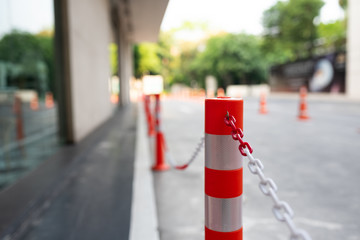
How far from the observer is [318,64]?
93.5 feet

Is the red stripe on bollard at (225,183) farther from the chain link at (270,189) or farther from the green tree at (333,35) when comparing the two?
the green tree at (333,35)

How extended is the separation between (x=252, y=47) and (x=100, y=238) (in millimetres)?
43310

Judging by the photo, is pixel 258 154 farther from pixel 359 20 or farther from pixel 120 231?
pixel 359 20

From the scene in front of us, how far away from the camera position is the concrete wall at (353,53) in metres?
24.3

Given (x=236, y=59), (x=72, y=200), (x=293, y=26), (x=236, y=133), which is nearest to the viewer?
(x=236, y=133)

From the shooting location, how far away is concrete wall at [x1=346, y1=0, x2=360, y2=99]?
2428cm

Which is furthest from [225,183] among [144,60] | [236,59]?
[144,60]

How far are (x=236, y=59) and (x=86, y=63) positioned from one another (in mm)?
36474

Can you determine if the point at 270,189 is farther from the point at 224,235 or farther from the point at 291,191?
the point at 291,191

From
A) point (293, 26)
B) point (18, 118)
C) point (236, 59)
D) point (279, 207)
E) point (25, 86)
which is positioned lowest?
point (279, 207)

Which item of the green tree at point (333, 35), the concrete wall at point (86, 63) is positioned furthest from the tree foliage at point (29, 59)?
the green tree at point (333, 35)

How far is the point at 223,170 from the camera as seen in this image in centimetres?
168

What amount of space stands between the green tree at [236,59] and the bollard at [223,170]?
41554 millimetres

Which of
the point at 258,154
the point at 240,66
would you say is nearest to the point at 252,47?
the point at 240,66
